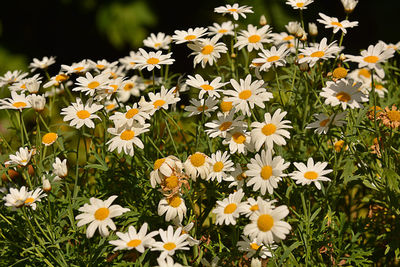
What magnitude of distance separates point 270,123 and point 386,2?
3.08 meters

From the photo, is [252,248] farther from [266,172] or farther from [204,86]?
[204,86]

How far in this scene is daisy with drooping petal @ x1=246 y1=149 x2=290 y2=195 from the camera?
3.69 ft

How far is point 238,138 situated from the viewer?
127cm

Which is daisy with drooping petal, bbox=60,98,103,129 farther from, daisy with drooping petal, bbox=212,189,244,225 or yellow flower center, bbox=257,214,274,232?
yellow flower center, bbox=257,214,274,232

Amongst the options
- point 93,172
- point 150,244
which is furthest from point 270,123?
point 93,172

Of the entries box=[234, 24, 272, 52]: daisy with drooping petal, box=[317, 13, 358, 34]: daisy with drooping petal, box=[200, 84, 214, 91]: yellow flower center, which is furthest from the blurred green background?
box=[200, 84, 214, 91]: yellow flower center

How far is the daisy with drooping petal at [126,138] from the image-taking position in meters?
1.24

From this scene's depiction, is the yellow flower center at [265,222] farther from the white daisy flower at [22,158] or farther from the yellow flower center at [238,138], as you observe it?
the white daisy flower at [22,158]

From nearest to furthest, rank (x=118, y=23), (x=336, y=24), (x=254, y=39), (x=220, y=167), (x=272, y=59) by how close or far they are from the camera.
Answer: (x=220, y=167), (x=272, y=59), (x=336, y=24), (x=254, y=39), (x=118, y=23)

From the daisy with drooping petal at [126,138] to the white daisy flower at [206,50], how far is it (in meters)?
0.33

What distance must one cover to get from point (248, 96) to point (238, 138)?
4.9 inches

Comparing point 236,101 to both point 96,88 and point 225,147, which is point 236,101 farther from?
Result: point 96,88

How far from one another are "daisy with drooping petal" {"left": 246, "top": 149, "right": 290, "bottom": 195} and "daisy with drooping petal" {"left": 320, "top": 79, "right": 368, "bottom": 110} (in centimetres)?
20

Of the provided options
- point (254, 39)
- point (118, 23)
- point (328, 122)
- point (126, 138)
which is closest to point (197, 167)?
point (126, 138)
